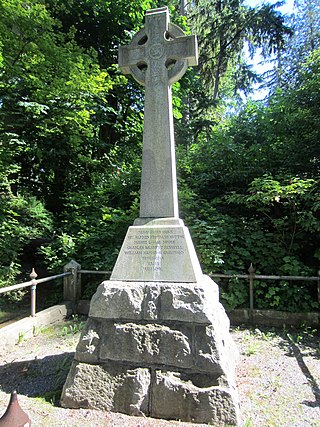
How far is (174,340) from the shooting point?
103 inches

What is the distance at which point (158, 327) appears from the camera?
2.69 metres

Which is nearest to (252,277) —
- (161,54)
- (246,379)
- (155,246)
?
(246,379)

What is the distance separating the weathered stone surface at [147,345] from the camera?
2.58 metres

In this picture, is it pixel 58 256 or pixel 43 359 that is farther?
pixel 58 256

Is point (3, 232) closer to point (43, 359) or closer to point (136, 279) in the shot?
point (43, 359)

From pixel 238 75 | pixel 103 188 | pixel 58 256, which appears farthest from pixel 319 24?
pixel 58 256

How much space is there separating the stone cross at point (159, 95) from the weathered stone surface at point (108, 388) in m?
1.44

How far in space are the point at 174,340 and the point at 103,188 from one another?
19.6 feet

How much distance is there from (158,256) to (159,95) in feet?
5.42

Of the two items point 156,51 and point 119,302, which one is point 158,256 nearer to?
point 119,302

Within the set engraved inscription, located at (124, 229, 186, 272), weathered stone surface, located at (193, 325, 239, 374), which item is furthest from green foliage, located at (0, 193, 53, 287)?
weathered stone surface, located at (193, 325, 239, 374)

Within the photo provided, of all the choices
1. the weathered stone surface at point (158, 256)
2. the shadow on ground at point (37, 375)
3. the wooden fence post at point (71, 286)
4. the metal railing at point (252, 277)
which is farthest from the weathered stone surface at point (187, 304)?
→ the wooden fence post at point (71, 286)

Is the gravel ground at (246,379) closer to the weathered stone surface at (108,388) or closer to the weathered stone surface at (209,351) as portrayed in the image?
the weathered stone surface at (108,388)

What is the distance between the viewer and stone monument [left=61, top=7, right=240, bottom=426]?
8.19 ft
